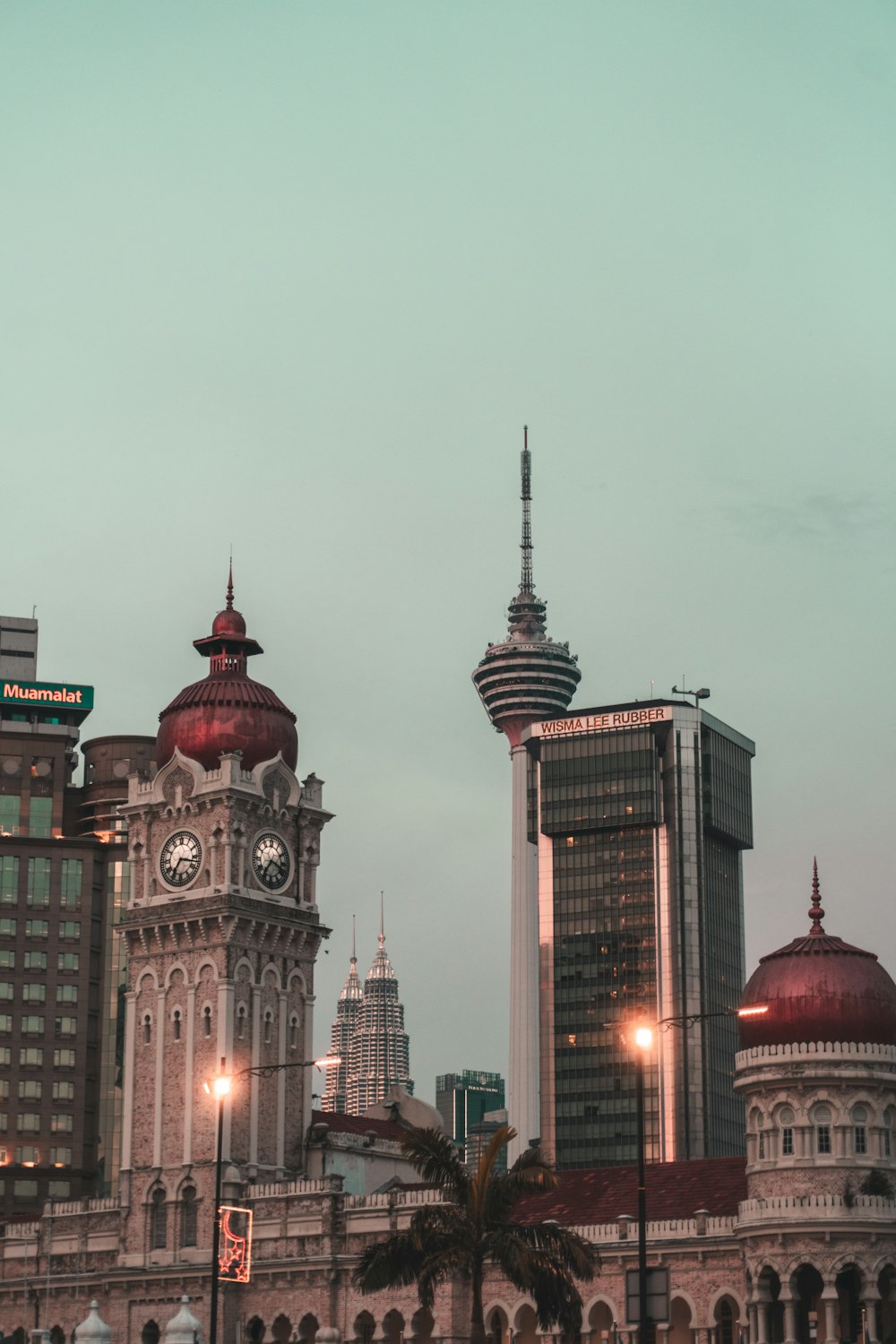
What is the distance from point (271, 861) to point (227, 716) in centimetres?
763

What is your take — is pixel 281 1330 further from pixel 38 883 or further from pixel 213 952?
pixel 38 883

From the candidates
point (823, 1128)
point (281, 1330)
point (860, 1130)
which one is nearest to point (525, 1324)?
point (281, 1330)

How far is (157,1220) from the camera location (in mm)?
107812

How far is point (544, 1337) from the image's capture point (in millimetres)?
92938

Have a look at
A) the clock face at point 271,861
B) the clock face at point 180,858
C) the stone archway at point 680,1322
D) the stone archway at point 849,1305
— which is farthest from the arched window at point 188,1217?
the stone archway at point 849,1305

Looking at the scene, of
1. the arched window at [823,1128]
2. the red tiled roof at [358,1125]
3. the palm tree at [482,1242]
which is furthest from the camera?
the red tiled roof at [358,1125]

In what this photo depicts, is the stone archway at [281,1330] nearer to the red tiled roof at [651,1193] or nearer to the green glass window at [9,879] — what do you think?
the red tiled roof at [651,1193]

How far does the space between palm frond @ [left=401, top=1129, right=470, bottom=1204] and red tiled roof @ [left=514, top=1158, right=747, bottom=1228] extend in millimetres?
11050

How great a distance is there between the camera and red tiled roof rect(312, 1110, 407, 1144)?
377ft

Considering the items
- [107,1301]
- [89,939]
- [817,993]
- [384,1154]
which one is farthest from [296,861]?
[89,939]

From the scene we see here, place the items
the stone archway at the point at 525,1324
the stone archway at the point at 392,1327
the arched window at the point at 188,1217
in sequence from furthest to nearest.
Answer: the arched window at the point at 188,1217 < the stone archway at the point at 392,1327 < the stone archway at the point at 525,1324

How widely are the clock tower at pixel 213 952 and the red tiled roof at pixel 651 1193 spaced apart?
1534cm

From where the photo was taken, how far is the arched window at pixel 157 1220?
4227 inches

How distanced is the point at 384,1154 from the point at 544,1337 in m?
23.0
